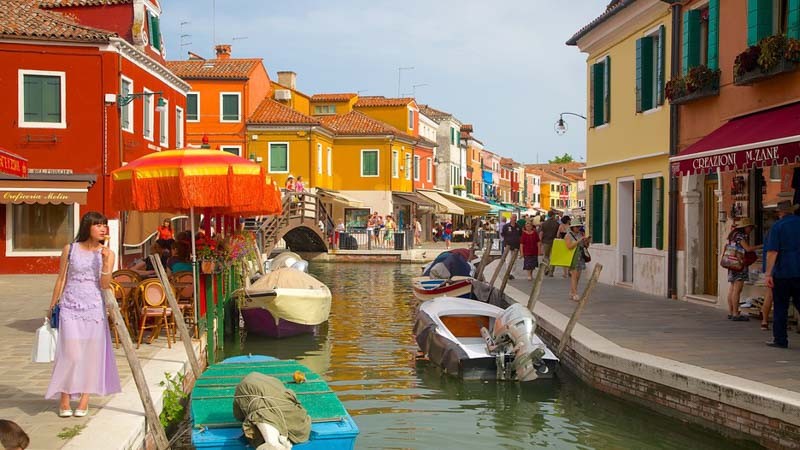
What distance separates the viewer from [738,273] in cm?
1239

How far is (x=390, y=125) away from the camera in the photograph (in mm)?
54219

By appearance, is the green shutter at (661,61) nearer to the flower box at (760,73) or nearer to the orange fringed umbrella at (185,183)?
the flower box at (760,73)

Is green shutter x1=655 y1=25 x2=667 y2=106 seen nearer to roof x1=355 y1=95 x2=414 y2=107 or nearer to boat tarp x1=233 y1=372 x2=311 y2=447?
boat tarp x1=233 y1=372 x2=311 y2=447

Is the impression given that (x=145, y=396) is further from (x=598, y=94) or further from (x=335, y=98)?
(x=335, y=98)

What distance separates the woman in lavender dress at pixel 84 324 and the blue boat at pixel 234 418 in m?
0.87

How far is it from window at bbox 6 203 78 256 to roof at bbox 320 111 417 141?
2646 centimetres

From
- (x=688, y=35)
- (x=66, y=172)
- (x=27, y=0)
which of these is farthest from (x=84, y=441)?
(x=27, y=0)

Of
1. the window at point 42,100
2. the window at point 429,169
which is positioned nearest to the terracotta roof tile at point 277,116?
the window at point 429,169

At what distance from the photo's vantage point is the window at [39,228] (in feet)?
75.3

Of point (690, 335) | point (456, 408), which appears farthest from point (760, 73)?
point (456, 408)

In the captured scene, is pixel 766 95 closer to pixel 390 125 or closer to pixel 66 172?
pixel 66 172

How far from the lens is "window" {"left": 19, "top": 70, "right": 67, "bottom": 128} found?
75.2ft

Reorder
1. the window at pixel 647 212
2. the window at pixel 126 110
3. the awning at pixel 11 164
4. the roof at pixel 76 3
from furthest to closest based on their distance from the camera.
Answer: the roof at pixel 76 3, the window at pixel 126 110, the window at pixel 647 212, the awning at pixel 11 164

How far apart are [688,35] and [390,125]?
129ft
